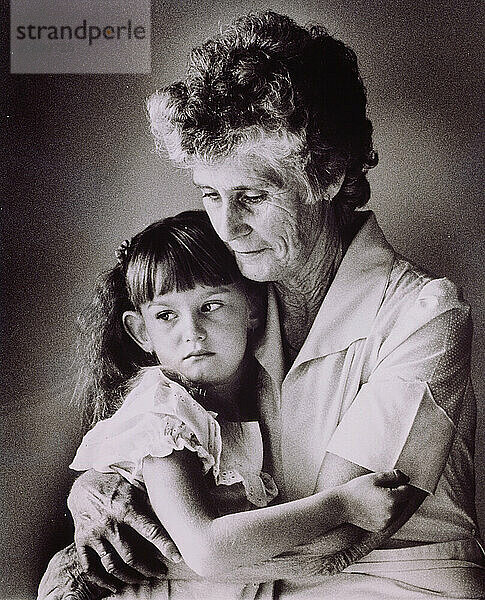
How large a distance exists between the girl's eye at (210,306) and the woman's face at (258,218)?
10cm

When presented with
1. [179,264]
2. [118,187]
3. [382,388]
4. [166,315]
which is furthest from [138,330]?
[382,388]

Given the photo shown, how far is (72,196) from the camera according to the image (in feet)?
6.17

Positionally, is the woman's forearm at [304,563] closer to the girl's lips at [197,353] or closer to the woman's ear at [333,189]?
the girl's lips at [197,353]

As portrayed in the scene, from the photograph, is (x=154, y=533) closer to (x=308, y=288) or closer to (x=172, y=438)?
(x=172, y=438)

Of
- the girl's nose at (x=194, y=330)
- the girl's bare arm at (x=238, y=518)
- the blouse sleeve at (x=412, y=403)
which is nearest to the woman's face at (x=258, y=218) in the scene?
the girl's nose at (x=194, y=330)

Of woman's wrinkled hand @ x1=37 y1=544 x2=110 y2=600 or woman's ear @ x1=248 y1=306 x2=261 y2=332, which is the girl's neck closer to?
woman's ear @ x1=248 y1=306 x2=261 y2=332

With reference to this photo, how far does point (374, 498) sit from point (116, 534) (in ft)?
1.84

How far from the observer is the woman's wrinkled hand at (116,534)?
174 cm

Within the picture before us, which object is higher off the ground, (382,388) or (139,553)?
(382,388)

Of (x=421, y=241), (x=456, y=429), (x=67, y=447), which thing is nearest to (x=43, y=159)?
(x=67, y=447)

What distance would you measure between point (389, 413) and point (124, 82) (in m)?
0.96

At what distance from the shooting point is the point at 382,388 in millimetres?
1740

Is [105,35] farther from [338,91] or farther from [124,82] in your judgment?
[338,91]

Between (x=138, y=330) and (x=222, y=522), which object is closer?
(x=222, y=522)
